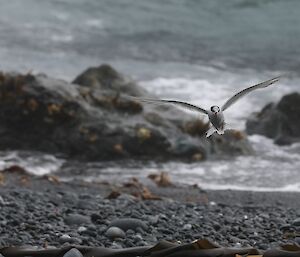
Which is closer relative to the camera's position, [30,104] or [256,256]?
[256,256]

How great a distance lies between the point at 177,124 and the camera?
8.65 meters

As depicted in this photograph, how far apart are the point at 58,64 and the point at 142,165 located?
552cm

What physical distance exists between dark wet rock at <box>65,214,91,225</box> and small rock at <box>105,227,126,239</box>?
34 centimetres

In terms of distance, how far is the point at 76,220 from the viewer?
166 inches

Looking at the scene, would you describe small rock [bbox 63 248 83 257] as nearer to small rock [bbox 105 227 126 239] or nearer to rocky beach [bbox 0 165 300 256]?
rocky beach [bbox 0 165 300 256]

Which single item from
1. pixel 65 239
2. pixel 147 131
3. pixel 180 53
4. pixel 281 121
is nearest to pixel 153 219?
pixel 65 239

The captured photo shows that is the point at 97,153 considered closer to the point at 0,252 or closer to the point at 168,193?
the point at 168,193

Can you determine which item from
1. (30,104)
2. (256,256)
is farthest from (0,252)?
(30,104)

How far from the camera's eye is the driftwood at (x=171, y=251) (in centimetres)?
315

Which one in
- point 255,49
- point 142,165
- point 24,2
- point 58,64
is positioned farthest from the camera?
point 24,2

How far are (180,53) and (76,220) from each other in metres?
10.6

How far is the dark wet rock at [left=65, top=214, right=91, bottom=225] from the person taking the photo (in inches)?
165

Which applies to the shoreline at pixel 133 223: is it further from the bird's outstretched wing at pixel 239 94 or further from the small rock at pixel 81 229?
the bird's outstretched wing at pixel 239 94

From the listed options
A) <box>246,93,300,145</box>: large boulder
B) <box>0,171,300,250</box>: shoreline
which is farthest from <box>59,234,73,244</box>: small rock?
<box>246,93,300,145</box>: large boulder
